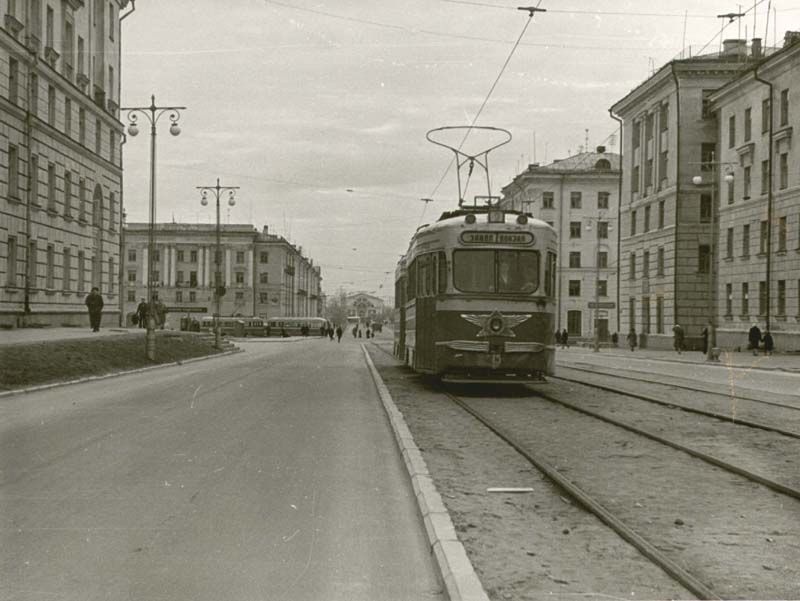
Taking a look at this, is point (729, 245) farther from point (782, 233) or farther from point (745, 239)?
point (782, 233)

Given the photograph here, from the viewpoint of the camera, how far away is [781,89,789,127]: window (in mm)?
41375

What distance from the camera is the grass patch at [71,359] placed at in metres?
18.4

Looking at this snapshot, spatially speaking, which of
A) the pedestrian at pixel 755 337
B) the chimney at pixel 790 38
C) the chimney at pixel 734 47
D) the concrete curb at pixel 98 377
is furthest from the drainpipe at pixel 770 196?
the concrete curb at pixel 98 377

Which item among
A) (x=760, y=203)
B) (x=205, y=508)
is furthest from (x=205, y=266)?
(x=205, y=508)

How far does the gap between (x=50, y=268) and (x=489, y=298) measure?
954 inches

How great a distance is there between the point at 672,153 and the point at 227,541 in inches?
1987

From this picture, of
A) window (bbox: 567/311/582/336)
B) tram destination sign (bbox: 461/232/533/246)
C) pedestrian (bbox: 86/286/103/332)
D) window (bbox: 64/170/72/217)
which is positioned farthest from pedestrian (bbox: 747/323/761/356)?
window (bbox: 567/311/582/336)

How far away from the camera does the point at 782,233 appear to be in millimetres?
41469

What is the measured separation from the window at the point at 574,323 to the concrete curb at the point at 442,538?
74049 mm

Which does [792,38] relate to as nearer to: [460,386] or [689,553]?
[460,386]

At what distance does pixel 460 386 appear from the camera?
19.8 m

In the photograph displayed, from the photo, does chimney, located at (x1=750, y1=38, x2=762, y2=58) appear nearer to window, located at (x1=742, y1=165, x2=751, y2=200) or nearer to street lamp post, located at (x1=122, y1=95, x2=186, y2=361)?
window, located at (x1=742, y1=165, x2=751, y2=200)

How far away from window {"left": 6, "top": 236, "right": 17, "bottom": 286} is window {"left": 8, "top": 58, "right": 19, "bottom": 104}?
470cm

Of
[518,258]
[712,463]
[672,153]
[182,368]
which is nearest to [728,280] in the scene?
[672,153]
